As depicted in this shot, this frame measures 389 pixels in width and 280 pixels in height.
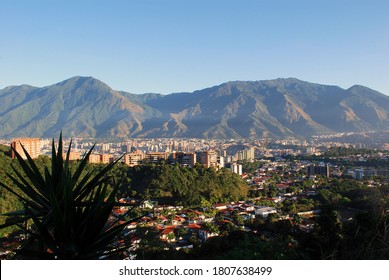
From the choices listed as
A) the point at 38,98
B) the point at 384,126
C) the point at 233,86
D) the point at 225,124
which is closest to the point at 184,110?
the point at 233,86

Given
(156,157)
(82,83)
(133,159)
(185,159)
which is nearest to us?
(185,159)

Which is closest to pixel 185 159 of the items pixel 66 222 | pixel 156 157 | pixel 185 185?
pixel 156 157

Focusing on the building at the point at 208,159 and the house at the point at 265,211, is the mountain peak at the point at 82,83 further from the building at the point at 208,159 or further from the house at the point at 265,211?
the house at the point at 265,211

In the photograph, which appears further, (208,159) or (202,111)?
(202,111)

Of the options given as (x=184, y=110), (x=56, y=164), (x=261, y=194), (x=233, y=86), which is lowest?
(x=261, y=194)

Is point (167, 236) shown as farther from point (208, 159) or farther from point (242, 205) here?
point (208, 159)
